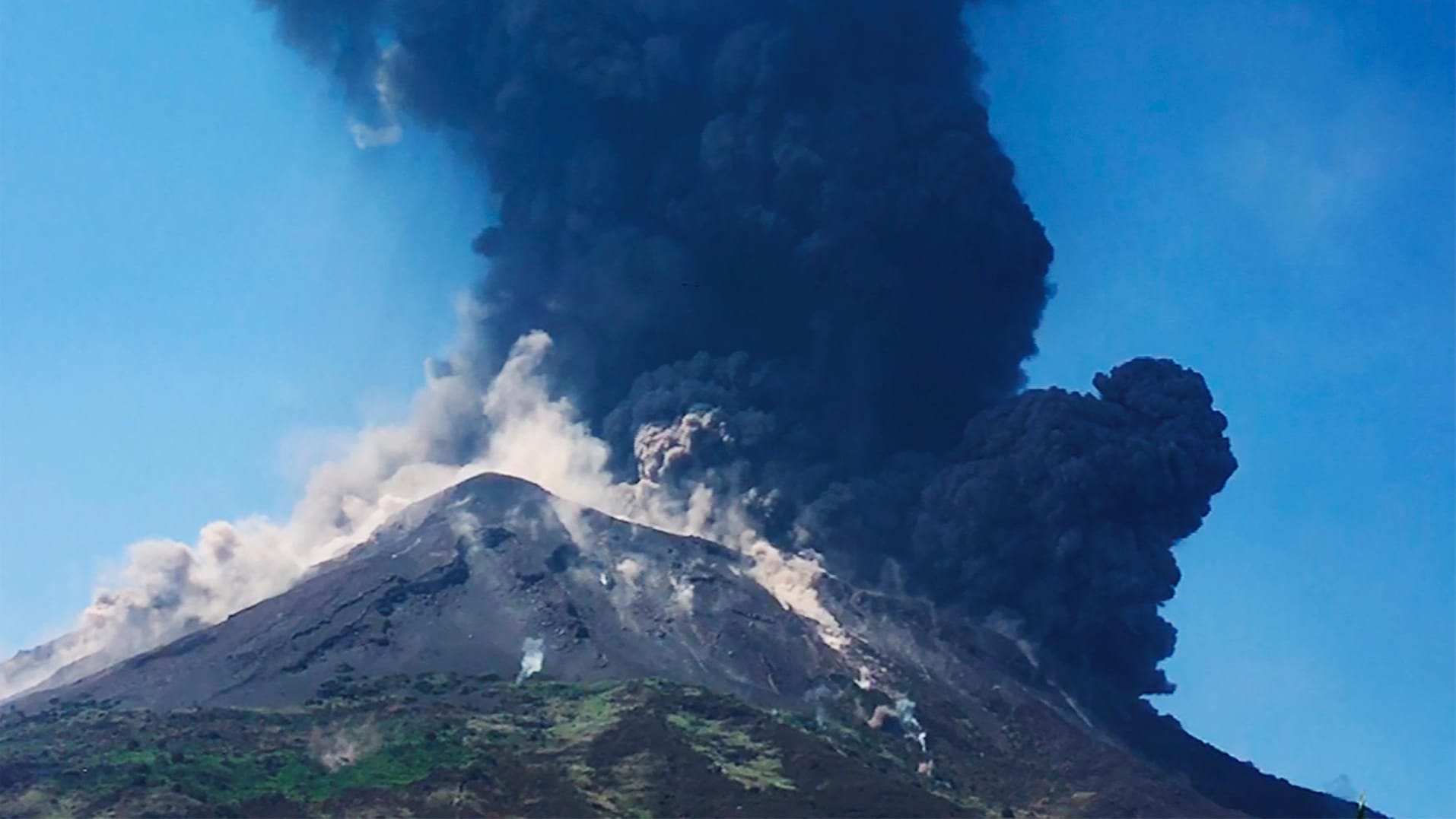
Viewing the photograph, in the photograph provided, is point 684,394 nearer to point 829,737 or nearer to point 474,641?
point 474,641

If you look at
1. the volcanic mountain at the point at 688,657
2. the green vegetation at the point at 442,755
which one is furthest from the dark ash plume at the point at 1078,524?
the green vegetation at the point at 442,755

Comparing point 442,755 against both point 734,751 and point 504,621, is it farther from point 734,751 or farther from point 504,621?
point 504,621

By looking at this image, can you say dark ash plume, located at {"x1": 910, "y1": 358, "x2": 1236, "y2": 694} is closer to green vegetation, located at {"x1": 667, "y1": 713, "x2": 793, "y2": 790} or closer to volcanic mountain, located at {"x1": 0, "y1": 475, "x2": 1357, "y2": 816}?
volcanic mountain, located at {"x1": 0, "y1": 475, "x2": 1357, "y2": 816}

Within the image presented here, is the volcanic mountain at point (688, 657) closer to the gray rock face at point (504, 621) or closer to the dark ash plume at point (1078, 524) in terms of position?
the gray rock face at point (504, 621)

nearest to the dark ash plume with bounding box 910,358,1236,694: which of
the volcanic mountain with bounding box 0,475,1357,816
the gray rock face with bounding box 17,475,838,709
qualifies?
the volcanic mountain with bounding box 0,475,1357,816

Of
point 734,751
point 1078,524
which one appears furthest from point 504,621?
point 1078,524

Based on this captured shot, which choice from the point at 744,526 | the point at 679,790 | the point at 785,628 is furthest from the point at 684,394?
the point at 679,790
